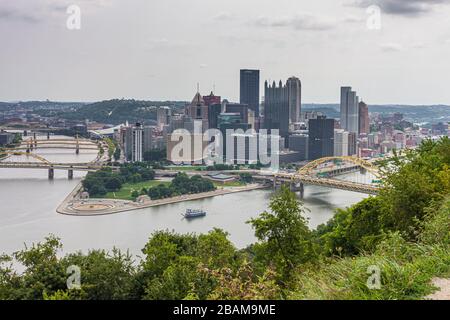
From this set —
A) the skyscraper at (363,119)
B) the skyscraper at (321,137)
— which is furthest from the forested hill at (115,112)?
the skyscraper at (363,119)

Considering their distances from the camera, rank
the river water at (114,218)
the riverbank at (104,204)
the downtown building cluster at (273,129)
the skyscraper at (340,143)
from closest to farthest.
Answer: the river water at (114,218) < the riverbank at (104,204) < the downtown building cluster at (273,129) < the skyscraper at (340,143)

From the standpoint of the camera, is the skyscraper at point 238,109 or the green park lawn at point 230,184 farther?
the skyscraper at point 238,109

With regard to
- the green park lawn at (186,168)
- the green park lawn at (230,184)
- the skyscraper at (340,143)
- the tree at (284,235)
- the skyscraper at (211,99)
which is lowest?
the green park lawn at (230,184)

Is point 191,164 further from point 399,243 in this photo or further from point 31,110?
point 399,243

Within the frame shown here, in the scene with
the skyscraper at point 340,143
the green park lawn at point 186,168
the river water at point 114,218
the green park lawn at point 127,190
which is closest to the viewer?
the river water at point 114,218

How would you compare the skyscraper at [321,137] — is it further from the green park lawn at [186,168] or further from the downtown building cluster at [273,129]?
the green park lawn at [186,168]

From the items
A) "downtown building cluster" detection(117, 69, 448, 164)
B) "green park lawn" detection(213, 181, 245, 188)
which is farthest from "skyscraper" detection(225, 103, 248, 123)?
"green park lawn" detection(213, 181, 245, 188)

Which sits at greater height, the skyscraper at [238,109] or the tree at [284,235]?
the skyscraper at [238,109]
